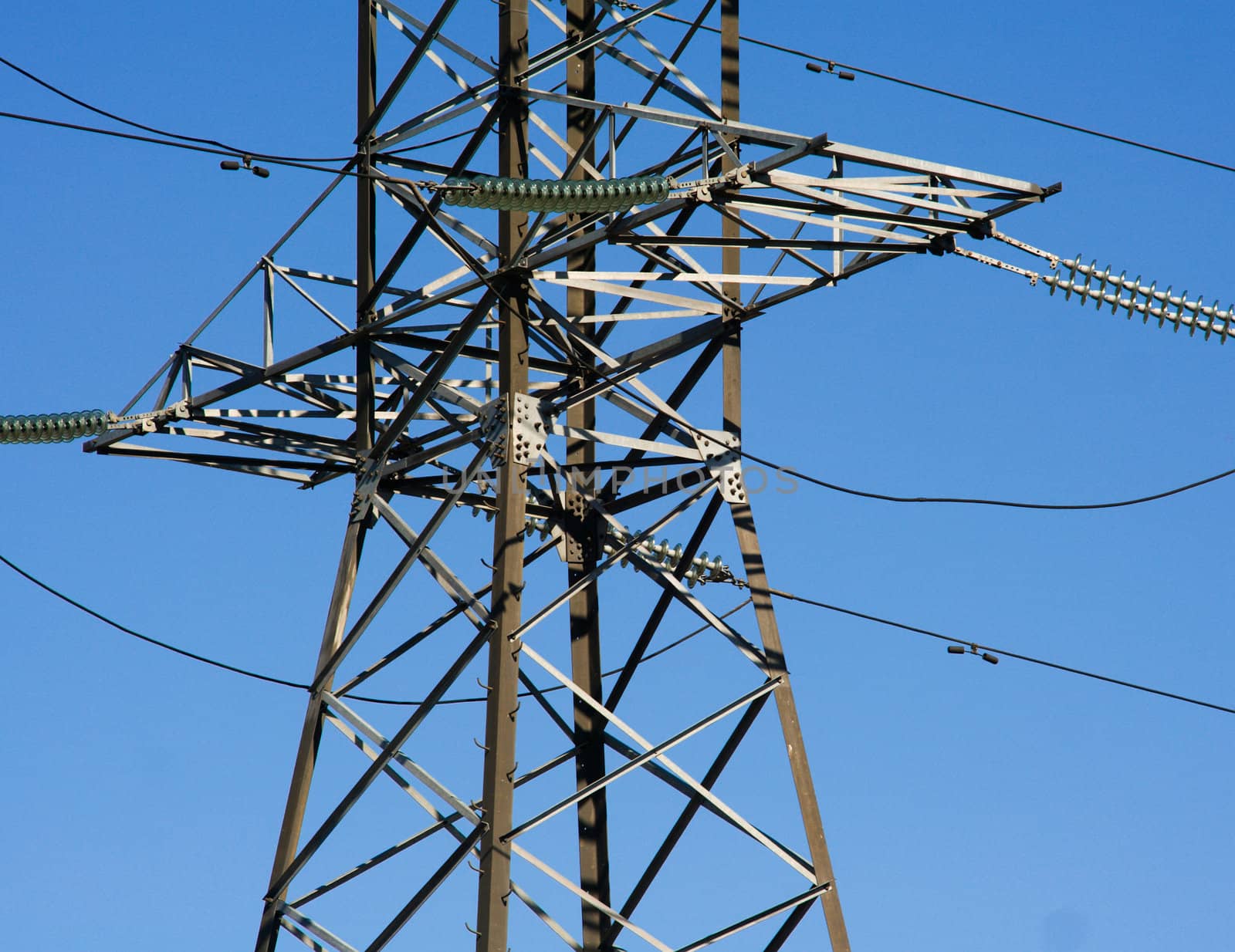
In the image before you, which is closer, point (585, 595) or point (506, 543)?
point (506, 543)

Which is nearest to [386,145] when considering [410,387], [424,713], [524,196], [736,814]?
[410,387]

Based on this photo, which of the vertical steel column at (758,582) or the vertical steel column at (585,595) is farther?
the vertical steel column at (585,595)

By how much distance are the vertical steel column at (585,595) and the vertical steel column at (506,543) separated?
124cm

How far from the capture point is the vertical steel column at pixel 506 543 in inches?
725

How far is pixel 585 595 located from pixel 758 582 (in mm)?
A: 2095

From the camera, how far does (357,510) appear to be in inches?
826

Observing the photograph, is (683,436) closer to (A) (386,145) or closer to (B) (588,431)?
(B) (588,431)

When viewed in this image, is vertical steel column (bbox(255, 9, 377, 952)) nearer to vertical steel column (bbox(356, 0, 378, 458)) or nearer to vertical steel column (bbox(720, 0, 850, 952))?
vertical steel column (bbox(356, 0, 378, 458))

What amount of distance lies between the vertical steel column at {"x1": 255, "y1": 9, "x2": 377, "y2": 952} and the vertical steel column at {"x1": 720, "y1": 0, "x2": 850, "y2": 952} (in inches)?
129

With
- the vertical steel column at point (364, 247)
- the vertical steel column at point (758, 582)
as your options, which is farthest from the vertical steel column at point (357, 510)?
the vertical steel column at point (758, 582)

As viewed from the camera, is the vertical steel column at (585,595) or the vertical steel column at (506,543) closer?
the vertical steel column at (506,543)

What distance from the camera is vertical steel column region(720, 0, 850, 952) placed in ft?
63.5

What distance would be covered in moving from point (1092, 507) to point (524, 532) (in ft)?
17.2

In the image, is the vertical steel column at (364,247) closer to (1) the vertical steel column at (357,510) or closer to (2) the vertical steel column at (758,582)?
(1) the vertical steel column at (357,510)
